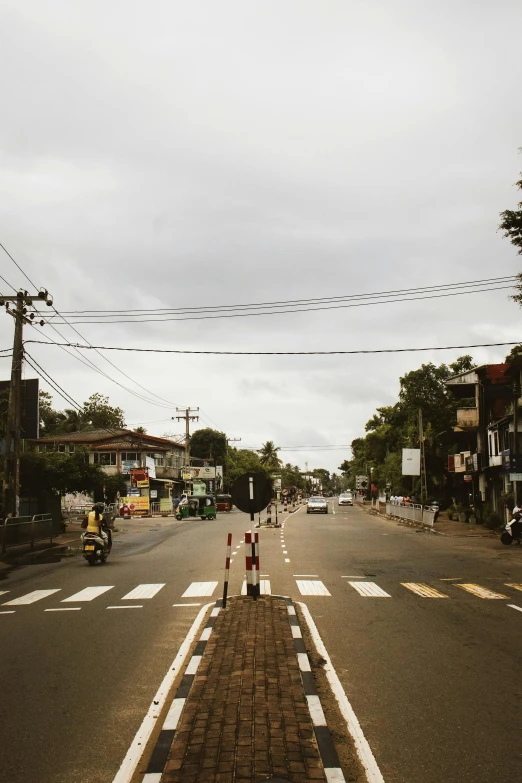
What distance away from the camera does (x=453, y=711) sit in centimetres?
659

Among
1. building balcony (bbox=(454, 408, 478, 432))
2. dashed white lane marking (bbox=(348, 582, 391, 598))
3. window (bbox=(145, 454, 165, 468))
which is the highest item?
building balcony (bbox=(454, 408, 478, 432))

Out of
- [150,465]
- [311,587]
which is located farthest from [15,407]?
[150,465]

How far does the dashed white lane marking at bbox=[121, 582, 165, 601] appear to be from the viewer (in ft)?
47.4

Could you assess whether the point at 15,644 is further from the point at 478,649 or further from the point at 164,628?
the point at 478,649

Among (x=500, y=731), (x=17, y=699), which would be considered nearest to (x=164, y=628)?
(x=17, y=699)

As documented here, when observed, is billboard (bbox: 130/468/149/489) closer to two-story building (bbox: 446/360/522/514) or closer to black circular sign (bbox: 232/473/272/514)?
two-story building (bbox: 446/360/522/514)

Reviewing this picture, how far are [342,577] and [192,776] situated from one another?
43.7 ft

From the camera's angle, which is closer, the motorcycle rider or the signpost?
the signpost

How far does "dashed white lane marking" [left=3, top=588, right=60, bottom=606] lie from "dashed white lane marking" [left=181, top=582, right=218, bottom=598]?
2.92 metres

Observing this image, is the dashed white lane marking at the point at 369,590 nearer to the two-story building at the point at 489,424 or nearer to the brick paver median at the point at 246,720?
the brick paver median at the point at 246,720

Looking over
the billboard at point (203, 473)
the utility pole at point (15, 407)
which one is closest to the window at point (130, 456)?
the billboard at point (203, 473)

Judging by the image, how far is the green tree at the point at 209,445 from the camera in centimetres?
12388

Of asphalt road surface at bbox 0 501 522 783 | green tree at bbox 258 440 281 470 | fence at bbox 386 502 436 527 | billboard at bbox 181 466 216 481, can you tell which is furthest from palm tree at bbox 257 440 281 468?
asphalt road surface at bbox 0 501 522 783

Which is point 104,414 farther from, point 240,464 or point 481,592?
point 481,592
